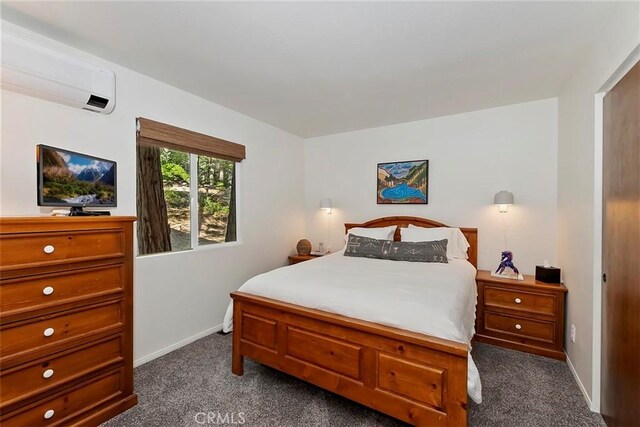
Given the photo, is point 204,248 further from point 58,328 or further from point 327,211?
point 327,211

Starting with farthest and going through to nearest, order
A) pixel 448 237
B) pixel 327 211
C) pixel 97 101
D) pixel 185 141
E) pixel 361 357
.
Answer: pixel 327 211, pixel 448 237, pixel 185 141, pixel 97 101, pixel 361 357

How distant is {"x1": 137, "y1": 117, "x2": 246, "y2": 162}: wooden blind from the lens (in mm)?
2438

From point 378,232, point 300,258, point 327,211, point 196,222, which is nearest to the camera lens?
point 196,222

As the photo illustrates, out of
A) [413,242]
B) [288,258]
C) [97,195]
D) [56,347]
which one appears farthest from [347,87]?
[56,347]

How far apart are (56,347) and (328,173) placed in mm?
3541

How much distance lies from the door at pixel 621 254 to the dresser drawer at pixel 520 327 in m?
0.81

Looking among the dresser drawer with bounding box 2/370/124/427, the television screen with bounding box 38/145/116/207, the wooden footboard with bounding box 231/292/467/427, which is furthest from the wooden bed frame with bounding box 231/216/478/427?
the television screen with bounding box 38/145/116/207

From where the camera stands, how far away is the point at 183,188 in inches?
116

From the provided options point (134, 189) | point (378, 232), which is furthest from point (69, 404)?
point (378, 232)

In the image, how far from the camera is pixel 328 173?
14.4 ft

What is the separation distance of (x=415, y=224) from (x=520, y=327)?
1.51 meters

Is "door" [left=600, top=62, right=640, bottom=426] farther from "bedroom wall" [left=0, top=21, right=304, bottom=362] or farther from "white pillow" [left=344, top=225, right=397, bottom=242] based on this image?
"bedroom wall" [left=0, top=21, right=304, bottom=362]

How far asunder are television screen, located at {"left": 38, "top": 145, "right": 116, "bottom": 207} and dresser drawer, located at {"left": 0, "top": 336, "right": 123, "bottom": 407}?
904 mm

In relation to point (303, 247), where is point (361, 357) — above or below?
below
